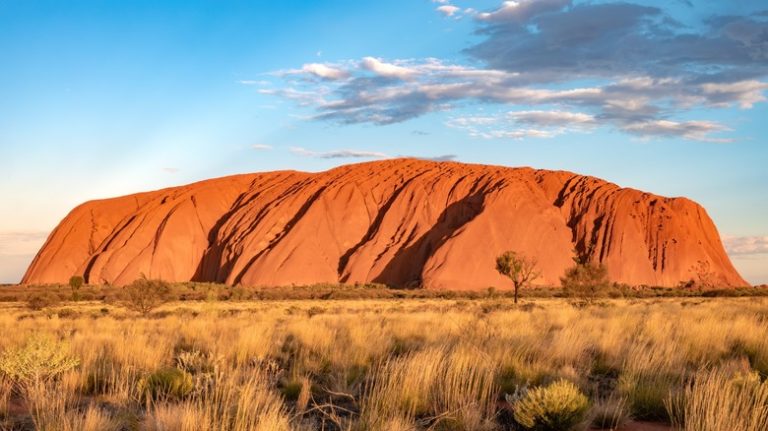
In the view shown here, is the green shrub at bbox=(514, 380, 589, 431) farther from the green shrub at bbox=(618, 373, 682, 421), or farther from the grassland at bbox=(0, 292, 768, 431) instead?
the green shrub at bbox=(618, 373, 682, 421)

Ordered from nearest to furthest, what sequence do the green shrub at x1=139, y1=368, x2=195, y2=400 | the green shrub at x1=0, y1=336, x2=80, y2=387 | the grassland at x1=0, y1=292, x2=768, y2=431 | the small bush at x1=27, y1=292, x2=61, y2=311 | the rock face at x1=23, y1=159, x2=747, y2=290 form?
the grassland at x1=0, y1=292, x2=768, y2=431
the green shrub at x1=139, y1=368, x2=195, y2=400
the green shrub at x1=0, y1=336, x2=80, y2=387
the small bush at x1=27, y1=292, x2=61, y2=311
the rock face at x1=23, y1=159, x2=747, y2=290

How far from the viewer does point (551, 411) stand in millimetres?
5602

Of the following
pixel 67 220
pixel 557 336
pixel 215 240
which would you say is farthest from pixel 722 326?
pixel 67 220

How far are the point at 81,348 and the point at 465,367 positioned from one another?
23.0 feet

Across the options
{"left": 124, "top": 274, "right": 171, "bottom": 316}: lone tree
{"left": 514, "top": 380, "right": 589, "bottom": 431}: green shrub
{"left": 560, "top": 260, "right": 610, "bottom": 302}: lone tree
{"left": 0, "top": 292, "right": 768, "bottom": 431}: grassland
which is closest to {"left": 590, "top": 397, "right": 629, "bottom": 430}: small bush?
{"left": 0, "top": 292, "right": 768, "bottom": 431}: grassland

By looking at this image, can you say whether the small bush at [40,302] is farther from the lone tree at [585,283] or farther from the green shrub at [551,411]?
the green shrub at [551,411]

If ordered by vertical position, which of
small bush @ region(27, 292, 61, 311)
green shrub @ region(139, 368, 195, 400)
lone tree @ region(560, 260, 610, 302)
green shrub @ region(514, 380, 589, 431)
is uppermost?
green shrub @ region(514, 380, 589, 431)

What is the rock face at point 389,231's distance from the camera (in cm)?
6731

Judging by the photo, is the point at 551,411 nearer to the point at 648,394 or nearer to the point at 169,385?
the point at 648,394

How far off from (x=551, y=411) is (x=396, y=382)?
1.61 meters

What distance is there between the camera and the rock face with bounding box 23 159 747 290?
67.3 m

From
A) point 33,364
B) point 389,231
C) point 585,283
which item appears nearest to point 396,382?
point 33,364

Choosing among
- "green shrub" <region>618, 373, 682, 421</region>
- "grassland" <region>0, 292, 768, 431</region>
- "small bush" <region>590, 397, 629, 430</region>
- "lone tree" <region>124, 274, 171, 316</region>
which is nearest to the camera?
"grassland" <region>0, 292, 768, 431</region>

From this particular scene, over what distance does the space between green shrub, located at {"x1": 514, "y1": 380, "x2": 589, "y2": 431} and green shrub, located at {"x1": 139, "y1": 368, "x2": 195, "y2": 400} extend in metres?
3.63
